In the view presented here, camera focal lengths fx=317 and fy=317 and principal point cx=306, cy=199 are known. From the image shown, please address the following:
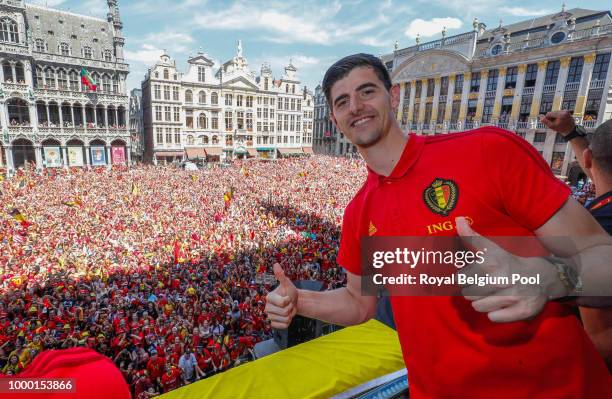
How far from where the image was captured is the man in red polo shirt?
1333mm

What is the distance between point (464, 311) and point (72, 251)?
47.9ft

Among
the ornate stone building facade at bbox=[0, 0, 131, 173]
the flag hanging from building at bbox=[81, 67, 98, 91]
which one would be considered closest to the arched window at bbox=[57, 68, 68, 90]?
the ornate stone building facade at bbox=[0, 0, 131, 173]

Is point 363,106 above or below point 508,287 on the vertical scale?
above

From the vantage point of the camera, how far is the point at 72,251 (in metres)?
12.3

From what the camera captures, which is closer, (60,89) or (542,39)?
(542,39)

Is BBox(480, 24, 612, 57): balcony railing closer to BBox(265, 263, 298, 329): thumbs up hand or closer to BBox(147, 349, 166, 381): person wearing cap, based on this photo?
BBox(265, 263, 298, 329): thumbs up hand

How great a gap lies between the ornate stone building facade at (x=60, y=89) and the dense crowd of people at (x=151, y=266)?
16.9m

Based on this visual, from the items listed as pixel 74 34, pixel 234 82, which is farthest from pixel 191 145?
pixel 74 34

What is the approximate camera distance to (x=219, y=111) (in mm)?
51844

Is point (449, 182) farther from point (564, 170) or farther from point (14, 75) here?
point (14, 75)

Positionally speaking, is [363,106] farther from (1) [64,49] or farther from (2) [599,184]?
(1) [64,49]

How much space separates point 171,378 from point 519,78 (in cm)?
4627

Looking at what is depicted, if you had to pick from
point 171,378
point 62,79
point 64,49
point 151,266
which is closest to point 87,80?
point 62,79

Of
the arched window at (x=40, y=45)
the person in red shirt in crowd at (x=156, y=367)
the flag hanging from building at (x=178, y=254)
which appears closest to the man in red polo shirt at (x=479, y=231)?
the person in red shirt in crowd at (x=156, y=367)
